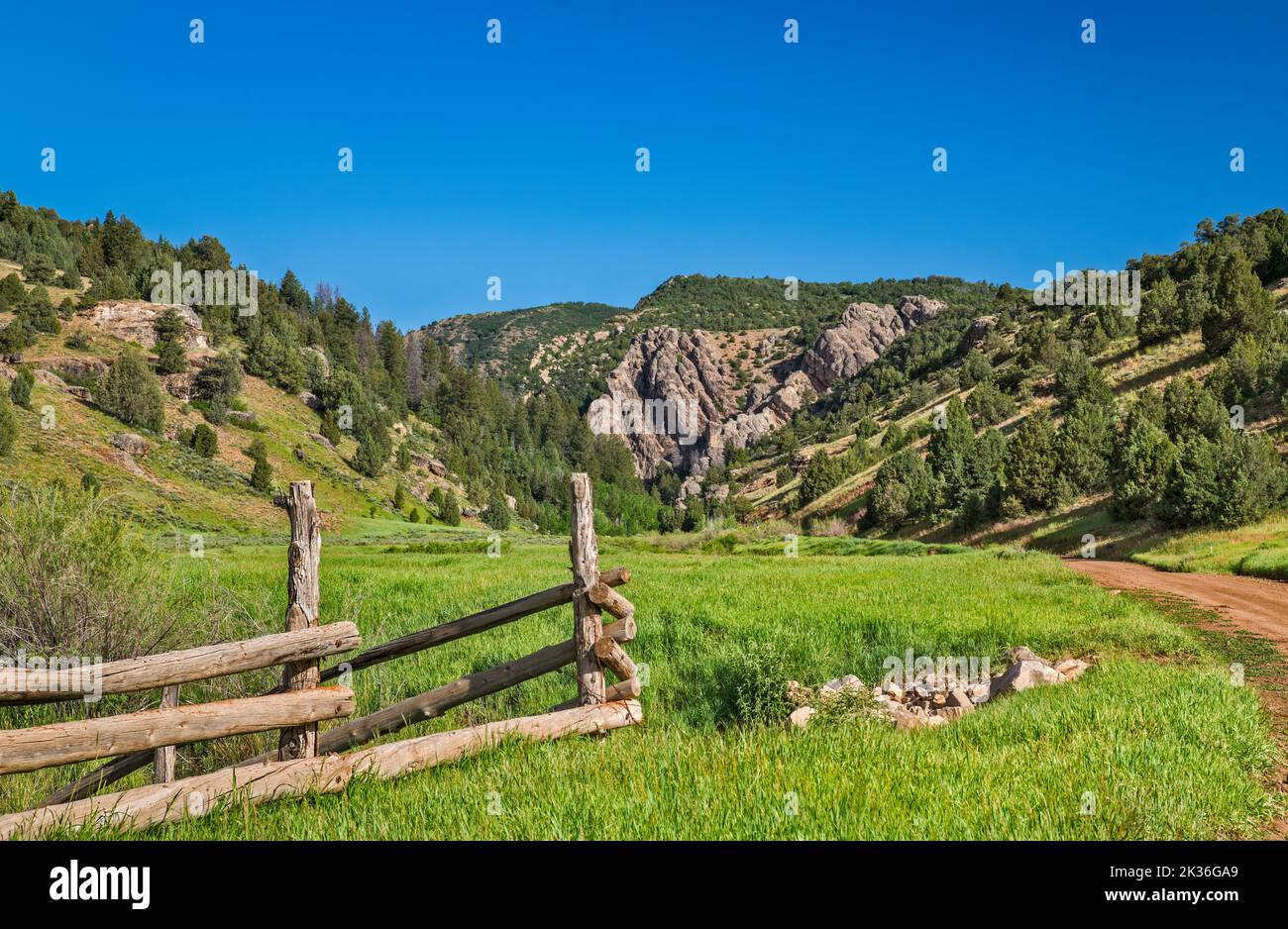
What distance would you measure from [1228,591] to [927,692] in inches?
515

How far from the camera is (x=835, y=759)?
533cm

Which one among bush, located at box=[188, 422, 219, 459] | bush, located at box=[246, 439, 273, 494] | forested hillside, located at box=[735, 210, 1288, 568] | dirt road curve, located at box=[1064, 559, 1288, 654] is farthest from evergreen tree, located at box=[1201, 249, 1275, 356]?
bush, located at box=[188, 422, 219, 459]

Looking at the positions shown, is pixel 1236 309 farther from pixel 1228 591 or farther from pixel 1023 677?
pixel 1023 677

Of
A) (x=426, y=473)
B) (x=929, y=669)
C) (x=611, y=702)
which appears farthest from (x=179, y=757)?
(x=426, y=473)

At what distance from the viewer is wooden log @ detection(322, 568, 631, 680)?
22.4ft

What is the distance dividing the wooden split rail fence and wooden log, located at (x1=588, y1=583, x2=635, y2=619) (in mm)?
13

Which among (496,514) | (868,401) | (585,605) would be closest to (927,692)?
(585,605)

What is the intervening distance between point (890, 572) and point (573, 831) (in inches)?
726

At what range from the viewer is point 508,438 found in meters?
153

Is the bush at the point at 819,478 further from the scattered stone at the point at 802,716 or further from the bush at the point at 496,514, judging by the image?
the scattered stone at the point at 802,716

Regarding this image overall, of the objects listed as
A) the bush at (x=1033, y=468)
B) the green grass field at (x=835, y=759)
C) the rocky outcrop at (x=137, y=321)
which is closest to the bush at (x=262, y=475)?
the rocky outcrop at (x=137, y=321)
